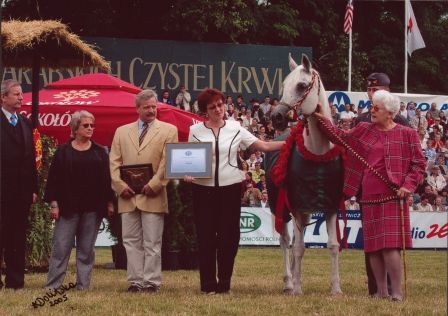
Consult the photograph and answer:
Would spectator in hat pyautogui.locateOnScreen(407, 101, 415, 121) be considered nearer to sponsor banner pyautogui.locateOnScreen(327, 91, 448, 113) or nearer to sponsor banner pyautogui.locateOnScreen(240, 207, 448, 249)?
sponsor banner pyautogui.locateOnScreen(327, 91, 448, 113)

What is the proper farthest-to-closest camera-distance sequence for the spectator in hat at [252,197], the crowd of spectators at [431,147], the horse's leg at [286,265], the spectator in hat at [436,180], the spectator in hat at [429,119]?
the spectator in hat at [429,119] → the spectator in hat at [436,180] → the crowd of spectators at [431,147] → the spectator in hat at [252,197] → the horse's leg at [286,265]

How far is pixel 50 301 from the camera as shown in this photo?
388 inches

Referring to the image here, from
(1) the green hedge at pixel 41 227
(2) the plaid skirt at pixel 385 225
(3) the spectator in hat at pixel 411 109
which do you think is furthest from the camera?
(3) the spectator in hat at pixel 411 109

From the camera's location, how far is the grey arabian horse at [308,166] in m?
11.0

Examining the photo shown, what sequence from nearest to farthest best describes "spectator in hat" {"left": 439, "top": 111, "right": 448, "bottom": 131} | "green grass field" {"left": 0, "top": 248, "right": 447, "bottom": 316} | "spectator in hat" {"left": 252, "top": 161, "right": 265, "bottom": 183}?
"green grass field" {"left": 0, "top": 248, "right": 447, "bottom": 316} → "spectator in hat" {"left": 252, "top": 161, "right": 265, "bottom": 183} → "spectator in hat" {"left": 439, "top": 111, "right": 448, "bottom": 131}

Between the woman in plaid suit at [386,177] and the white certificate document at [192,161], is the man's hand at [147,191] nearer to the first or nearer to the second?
the white certificate document at [192,161]

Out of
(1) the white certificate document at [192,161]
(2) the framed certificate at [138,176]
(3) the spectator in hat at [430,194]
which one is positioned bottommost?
(3) the spectator in hat at [430,194]

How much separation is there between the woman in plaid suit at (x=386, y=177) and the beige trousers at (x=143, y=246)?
2.45 metres

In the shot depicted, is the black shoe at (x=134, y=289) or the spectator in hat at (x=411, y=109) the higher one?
the spectator in hat at (x=411, y=109)

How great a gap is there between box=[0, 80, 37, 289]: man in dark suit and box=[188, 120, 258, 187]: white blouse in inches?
78.4

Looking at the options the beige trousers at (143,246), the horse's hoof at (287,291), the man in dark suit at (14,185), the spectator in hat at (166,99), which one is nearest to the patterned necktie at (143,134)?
the beige trousers at (143,246)

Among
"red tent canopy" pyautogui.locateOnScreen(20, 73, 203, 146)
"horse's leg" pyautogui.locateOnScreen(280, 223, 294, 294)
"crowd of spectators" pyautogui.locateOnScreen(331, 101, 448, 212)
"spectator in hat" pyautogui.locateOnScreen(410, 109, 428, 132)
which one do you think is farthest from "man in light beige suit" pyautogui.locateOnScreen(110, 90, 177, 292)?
"spectator in hat" pyautogui.locateOnScreen(410, 109, 428, 132)

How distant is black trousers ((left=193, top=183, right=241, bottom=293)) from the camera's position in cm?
1140

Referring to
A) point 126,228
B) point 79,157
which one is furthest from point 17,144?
point 126,228
